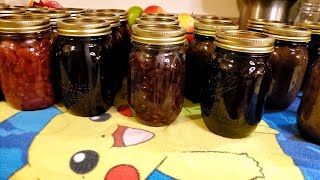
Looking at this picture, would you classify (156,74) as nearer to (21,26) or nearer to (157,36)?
(157,36)

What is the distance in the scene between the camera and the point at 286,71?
0.58 m

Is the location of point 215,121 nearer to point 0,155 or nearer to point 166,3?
point 0,155

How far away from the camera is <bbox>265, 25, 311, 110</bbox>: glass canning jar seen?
21.2 inches

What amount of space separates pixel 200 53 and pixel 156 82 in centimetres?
14

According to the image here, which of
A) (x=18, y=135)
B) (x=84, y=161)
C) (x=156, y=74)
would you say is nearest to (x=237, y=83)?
→ (x=156, y=74)

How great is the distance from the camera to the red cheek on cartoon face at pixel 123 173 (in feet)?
1.27

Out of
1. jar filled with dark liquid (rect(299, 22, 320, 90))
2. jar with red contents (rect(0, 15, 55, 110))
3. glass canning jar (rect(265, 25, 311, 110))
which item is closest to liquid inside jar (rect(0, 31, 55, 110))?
jar with red contents (rect(0, 15, 55, 110))

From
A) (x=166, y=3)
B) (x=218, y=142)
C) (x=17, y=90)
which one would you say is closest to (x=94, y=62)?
(x=17, y=90)

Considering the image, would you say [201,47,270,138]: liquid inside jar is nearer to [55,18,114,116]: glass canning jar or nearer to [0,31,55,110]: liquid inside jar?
[55,18,114,116]: glass canning jar

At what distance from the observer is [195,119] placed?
1.84 feet

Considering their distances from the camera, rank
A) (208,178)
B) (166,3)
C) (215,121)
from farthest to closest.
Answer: (166,3) → (215,121) → (208,178)

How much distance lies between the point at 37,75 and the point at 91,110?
0.13 m

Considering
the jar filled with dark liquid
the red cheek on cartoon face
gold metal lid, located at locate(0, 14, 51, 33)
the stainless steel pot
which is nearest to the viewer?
the red cheek on cartoon face

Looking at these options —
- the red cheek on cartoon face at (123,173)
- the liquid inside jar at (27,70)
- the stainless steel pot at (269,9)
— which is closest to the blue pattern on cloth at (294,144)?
the red cheek on cartoon face at (123,173)
